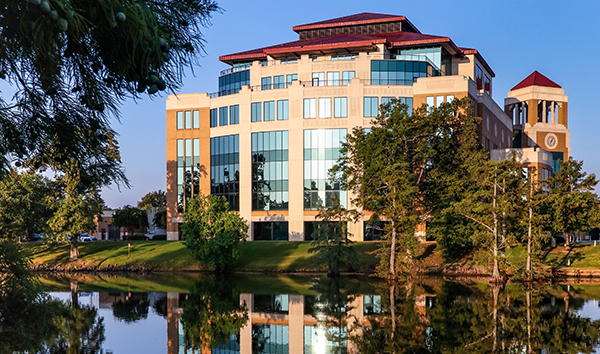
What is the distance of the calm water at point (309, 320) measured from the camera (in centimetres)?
1992

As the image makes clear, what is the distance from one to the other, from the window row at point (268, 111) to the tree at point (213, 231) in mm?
22178

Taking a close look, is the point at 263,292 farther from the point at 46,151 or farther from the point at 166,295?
the point at 46,151

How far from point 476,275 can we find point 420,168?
9.67 metres

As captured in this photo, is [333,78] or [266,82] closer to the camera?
[333,78]

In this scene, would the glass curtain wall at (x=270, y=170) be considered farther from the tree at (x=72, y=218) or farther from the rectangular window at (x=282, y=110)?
the tree at (x=72, y=218)

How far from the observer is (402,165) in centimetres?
4575

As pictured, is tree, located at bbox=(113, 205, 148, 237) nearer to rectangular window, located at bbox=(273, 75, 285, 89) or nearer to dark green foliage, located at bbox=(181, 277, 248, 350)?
rectangular window, located at bbox=(273, 75, 285, 89)

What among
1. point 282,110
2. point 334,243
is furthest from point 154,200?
point 334,243

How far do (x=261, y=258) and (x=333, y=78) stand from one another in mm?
26555

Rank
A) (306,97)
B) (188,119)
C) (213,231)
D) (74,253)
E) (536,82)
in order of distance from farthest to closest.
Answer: (536,82) → (188,119) → (306,97) → (74,253) → (213,231)

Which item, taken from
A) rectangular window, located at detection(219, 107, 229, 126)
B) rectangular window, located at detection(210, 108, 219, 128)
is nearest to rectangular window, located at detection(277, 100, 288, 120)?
rectangular window, located at detection(219, 107, 229, 126)

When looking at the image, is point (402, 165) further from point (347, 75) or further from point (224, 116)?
point (224, 116)

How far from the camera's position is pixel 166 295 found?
36719 mm

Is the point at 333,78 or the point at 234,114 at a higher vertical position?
the point at 333,78
